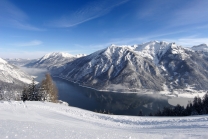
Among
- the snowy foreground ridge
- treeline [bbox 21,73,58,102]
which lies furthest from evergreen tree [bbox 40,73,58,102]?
the snowy foreground ridge

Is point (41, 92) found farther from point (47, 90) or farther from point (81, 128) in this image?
point (81, 128)

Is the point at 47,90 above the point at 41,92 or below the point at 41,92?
above

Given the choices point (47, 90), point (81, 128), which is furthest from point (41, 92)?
point (81, 128)

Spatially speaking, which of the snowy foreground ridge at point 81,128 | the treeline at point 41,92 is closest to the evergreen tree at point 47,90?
the treeline at point 41,92

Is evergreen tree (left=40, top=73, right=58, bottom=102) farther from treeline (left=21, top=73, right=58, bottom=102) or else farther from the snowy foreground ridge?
the snowy foreground ridge

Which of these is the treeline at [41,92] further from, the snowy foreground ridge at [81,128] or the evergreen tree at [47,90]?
the snowy foreground ridge at [81,128]

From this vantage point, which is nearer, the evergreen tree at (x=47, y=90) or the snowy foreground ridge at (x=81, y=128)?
the snowy foreground ridge at (x=81, y=128)

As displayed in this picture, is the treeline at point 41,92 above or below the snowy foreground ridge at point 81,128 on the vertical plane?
above

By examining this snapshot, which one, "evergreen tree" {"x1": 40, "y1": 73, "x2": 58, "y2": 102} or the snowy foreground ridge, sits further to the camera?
"evergreen tree" {"x1": 40, "y1": 73, "x2": 58, "y2": 102}

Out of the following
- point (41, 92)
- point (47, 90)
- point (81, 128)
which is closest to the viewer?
point (81, 128)

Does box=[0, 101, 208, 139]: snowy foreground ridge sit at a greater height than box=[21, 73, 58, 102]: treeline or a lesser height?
lesser

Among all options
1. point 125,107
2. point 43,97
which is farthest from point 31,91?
point 125,107
